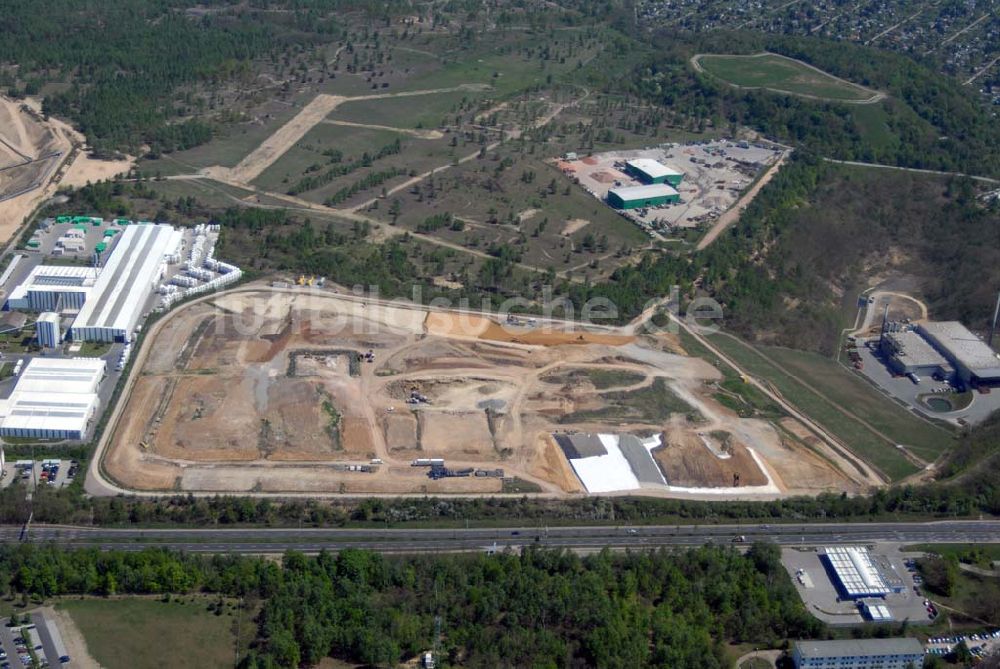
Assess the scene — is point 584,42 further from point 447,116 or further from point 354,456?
point 354,456

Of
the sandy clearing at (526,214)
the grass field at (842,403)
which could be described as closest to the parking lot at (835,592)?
the grass field at (842,403)

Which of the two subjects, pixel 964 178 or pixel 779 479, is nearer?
pixel 779 479

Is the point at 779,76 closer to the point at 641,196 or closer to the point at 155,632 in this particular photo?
the point at 641,196

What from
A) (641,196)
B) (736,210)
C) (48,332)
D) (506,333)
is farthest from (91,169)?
(736,210)

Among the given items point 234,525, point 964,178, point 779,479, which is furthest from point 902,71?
point 234,525

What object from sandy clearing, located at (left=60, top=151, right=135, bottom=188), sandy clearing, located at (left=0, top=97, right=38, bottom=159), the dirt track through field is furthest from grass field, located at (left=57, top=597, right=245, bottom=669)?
sandy clearing, located at (left=0, top=97, right=38, bottom=159)

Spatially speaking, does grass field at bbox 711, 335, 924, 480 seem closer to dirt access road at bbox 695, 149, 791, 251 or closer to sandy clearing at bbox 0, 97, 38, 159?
dirt access road at bbox 695, 149, 791, 251
